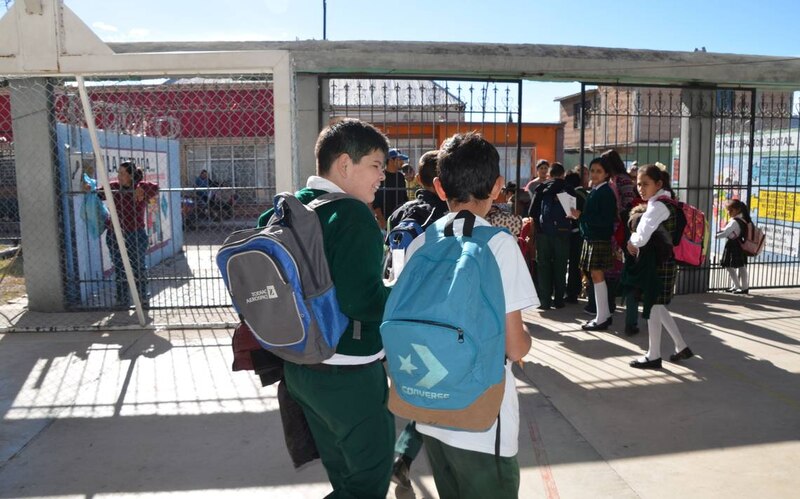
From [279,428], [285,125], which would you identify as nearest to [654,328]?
[279,428]

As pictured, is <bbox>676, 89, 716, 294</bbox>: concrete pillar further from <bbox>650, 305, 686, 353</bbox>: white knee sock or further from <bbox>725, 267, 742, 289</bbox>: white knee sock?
<bbox>650, 305, 686, 353</bbox>: white knee sock

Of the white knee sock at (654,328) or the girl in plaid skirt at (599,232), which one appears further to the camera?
the girl in plaid skirt at (599,232)

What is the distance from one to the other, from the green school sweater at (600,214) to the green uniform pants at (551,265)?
113cm

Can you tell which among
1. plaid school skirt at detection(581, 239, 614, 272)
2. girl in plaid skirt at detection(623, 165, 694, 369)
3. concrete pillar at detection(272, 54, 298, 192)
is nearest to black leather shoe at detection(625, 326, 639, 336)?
plaid school skirt at detection(581, 239, 614, 272)

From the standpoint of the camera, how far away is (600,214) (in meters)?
6.54

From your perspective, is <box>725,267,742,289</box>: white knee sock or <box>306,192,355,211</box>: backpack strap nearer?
<box>306,192,355,211</box>: backpack strap

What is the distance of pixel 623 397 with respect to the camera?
189 inches

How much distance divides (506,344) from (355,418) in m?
0.59

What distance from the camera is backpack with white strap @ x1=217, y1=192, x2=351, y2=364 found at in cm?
215

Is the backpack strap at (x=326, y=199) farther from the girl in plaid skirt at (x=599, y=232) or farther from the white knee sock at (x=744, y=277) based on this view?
the white knee sock at (x=744, y=277)

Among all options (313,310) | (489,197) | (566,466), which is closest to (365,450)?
(313,310)

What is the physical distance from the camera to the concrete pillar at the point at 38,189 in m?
7.16

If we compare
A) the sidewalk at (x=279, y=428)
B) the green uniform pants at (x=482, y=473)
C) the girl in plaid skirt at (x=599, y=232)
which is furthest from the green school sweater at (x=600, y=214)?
the green uniform pants at (x=482, y=473)

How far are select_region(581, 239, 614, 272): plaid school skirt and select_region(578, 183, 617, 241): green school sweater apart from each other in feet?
0.16
